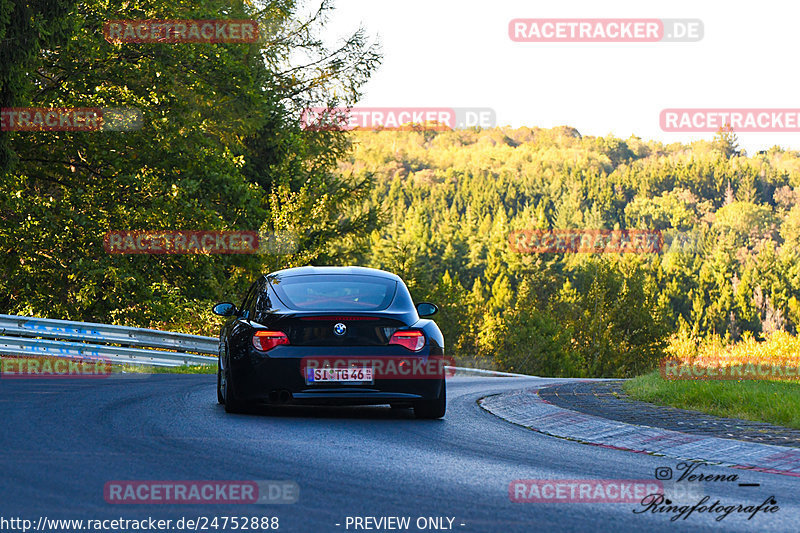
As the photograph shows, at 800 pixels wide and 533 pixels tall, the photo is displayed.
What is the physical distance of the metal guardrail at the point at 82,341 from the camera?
62.8 ft

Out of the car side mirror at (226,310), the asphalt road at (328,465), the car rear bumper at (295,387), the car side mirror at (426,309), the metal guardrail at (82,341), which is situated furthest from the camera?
the metal guardrail at (82,341)

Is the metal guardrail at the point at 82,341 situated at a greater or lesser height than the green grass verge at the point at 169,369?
greater

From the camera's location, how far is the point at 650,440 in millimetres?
8398

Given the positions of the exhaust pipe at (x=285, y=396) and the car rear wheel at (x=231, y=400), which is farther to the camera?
the car rear wheel at (x=231, y=400)

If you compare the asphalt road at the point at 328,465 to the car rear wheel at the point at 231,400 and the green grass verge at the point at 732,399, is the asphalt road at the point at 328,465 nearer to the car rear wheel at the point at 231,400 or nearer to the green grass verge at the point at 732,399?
the car rear wheel at the point at 231,400

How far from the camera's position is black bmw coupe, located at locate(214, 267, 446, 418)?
9.63m

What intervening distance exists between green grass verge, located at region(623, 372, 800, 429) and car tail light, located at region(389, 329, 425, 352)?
10.4 ft

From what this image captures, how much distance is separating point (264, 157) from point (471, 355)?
77.8 metres

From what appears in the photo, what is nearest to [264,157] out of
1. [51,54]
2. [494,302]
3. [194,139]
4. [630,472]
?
[194,139]

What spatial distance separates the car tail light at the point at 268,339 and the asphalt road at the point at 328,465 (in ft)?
2.31

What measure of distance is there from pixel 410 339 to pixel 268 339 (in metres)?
1.37

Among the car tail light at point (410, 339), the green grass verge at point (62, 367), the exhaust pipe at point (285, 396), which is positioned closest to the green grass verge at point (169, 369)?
the green grass verge at point (62, 367)

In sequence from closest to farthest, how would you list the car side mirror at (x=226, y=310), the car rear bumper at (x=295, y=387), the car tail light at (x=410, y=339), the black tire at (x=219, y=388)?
the car rear bumper at (x=295, y=387), the car tail light at (x=410, y=339), the black tire at (x=219, y=388), the car side mirror at (x=226, y=310)

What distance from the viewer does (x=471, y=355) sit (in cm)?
11606
